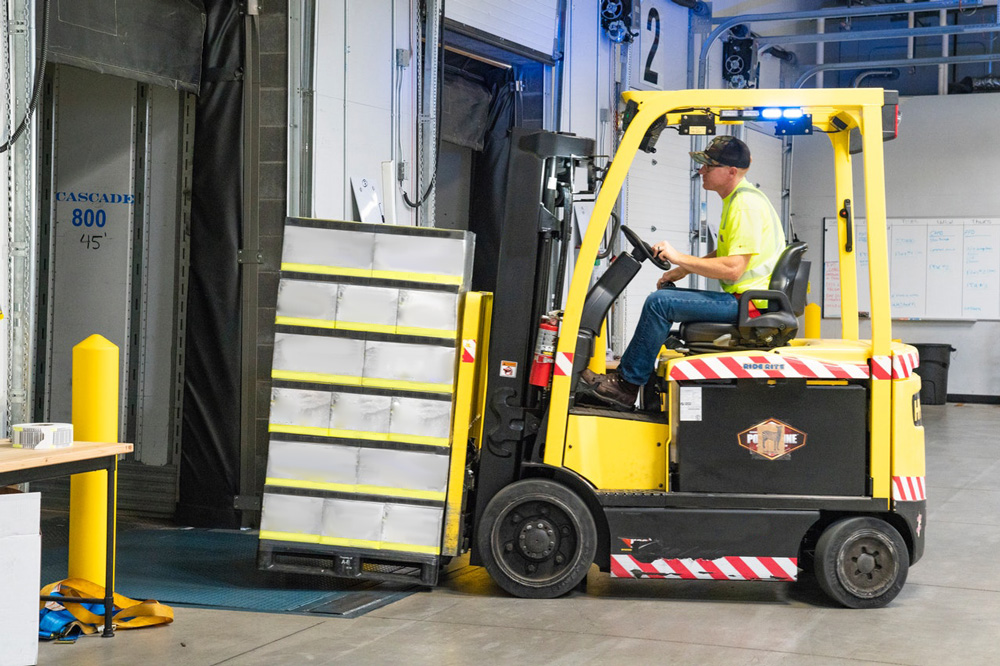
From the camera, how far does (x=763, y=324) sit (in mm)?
5406

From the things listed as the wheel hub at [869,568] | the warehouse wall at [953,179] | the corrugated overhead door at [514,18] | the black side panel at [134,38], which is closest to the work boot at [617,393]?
the wheel hub at [869,568]

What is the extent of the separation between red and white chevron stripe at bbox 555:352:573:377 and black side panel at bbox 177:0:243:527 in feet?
9.01

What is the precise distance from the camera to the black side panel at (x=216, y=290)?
726 cm

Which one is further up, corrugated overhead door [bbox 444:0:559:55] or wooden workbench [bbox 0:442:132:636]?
corrugated overhead door [bbox 444:0:559:55]

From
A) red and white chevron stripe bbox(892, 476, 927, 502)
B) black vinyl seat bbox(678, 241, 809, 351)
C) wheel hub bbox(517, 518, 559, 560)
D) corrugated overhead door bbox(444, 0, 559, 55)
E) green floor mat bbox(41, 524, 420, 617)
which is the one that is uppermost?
corrugated overhead door bbox(444, 0, 559, 55)

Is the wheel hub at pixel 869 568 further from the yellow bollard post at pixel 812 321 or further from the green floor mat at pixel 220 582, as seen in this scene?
the yellow bollard post at pixel 812 321

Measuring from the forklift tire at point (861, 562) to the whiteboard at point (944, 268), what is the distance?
456 inches

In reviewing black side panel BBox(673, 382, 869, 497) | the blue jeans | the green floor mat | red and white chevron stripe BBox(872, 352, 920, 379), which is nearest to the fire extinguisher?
the blue jeans

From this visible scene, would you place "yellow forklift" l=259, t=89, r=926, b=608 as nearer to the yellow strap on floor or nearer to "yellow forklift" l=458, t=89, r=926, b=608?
"yellow forklift" l=458, t=89, r=926, b=608

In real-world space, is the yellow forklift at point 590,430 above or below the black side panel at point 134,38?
below

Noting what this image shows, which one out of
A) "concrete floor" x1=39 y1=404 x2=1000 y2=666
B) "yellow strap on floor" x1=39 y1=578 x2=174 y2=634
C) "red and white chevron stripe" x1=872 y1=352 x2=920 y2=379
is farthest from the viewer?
"red and white chevron stripe" x1=872 y1=352 x2=920 y2=379

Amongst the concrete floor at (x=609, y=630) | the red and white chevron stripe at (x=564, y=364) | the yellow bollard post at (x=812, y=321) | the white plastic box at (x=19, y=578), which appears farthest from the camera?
the yellow bollard post at (x=812, y=321)

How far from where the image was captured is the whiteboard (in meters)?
16.4

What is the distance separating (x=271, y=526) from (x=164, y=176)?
316 cm
